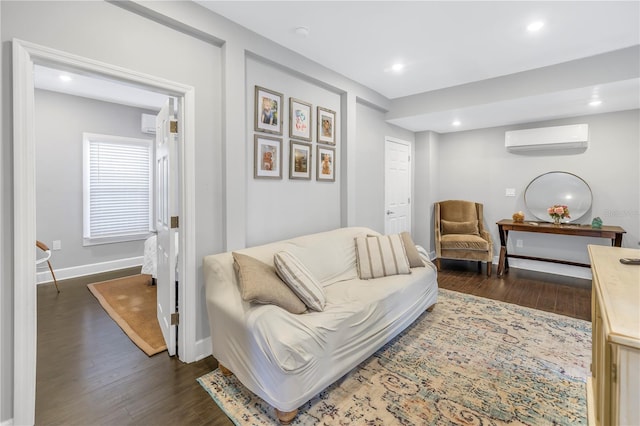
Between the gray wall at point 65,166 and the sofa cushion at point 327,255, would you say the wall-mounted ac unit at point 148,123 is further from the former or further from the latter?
the sofa cushion at point 327,255

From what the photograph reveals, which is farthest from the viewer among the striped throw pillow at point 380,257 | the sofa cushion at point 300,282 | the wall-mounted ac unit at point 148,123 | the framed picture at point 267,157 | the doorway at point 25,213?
the wall-mounted ac unit at point 148,123

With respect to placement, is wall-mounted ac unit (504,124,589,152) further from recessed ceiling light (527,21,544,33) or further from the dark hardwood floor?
recessed ceiling light (527,21,544,33)

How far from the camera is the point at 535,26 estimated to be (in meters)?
2.43

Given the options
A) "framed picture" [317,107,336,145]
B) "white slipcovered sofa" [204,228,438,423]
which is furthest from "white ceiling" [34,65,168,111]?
"white slipcovered sofa" [204,228,438,423]

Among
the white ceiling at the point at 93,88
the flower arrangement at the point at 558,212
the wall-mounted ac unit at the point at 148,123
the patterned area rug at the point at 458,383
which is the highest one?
the white ceiling at the point at 93,88

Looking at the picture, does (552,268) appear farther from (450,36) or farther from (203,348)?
(203,348)

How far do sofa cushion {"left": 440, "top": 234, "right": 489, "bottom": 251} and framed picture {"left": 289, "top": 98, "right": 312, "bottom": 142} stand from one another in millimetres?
2829

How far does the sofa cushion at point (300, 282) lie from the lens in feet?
6.70

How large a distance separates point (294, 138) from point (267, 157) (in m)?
0.42

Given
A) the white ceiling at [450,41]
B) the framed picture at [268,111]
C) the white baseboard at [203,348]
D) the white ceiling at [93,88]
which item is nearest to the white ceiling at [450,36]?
the white ceiling at [450,41]

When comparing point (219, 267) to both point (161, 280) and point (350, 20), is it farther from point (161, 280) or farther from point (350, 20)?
point (350, 20)

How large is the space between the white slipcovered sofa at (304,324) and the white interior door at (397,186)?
1.96 m

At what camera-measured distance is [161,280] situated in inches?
104

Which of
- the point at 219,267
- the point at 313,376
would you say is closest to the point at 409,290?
the point at 313,376
